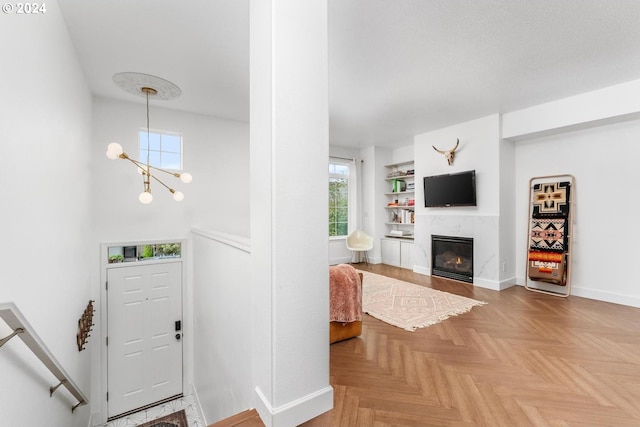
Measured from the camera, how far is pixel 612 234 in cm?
370

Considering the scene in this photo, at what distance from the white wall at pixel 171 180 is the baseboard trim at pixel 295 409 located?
3532mm

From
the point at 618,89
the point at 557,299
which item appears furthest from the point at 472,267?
the point at 618,89

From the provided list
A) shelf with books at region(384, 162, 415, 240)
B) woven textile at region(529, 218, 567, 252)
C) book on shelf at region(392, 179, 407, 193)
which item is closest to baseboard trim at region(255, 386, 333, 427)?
woven textile at region(529, 218, 567, 252)

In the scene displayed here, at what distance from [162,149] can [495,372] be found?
4928 mm

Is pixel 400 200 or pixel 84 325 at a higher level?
pixel 400 200

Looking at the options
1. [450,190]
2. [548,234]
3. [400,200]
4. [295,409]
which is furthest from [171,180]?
[548,234]

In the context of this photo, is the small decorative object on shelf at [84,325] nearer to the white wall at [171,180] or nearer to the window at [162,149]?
the white wall at [171,180]

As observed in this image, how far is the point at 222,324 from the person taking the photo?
2576 millimetres

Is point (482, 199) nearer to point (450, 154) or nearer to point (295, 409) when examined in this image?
point (450, 154)

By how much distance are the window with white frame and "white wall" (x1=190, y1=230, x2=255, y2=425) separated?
11.2 feet

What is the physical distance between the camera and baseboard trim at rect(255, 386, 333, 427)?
129 cm

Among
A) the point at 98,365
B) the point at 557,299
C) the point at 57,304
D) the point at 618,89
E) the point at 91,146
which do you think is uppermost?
the point at 618,89

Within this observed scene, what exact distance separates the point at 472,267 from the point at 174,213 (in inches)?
198

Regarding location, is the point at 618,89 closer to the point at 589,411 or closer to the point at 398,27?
the point at 398,27
